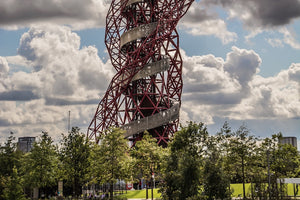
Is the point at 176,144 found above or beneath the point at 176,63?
beneath

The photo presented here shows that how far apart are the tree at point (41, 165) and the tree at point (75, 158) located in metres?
1.32

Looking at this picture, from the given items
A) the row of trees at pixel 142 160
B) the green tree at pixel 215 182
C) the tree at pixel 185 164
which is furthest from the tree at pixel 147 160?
the green tree at pixel 215 182

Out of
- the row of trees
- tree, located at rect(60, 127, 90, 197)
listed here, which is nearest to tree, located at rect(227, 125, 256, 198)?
the row of trees

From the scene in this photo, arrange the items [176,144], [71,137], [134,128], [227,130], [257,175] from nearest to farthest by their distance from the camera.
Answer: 1. [176,144]
2. [257,175]
3. [227,130]
4. [71,137]
5. [134,128]

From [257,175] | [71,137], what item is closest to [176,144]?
[257,175]

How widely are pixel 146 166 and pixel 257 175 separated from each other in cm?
1243

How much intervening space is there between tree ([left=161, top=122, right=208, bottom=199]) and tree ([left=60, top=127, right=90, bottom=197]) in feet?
43.4

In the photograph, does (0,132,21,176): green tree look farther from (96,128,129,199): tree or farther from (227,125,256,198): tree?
(227,125,256,198): tree

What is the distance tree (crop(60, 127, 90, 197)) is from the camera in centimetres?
4375

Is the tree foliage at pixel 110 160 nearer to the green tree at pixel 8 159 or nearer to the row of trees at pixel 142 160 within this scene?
the row of trees at pixel 142 160

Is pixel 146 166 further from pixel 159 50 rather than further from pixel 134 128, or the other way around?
pixel 159 50

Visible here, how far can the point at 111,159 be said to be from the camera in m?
42.6

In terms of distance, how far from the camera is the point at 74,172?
43.7 meters

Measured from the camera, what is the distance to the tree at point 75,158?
43.8 metres
